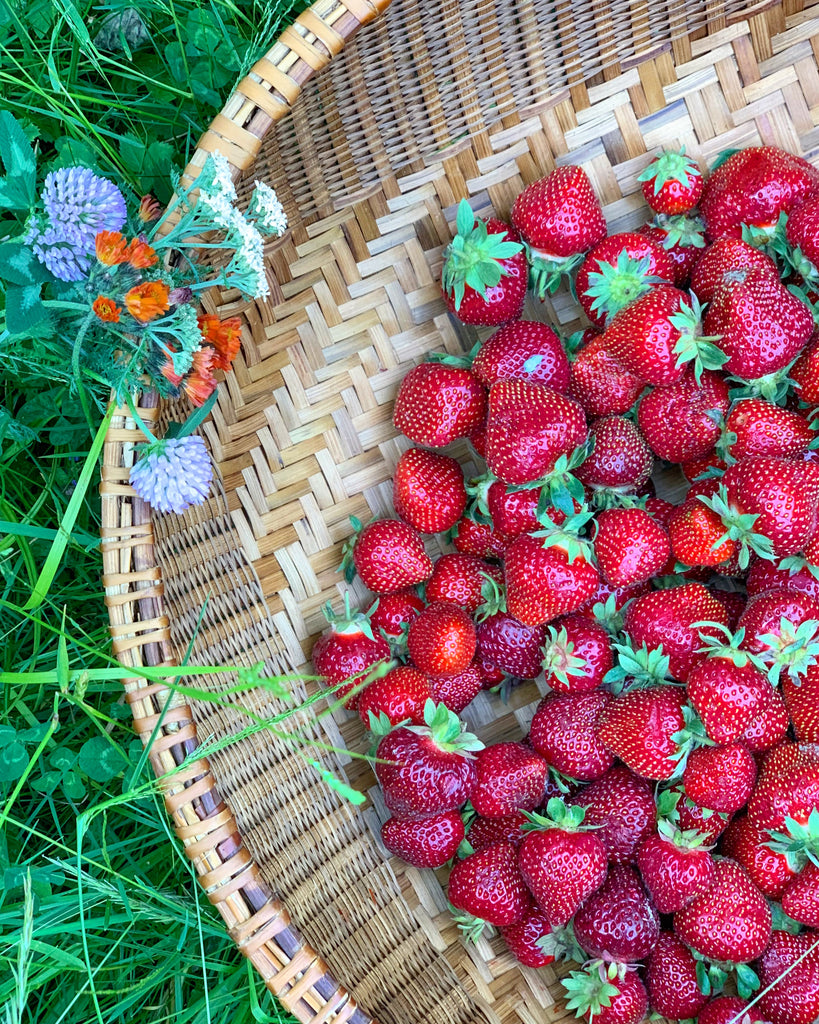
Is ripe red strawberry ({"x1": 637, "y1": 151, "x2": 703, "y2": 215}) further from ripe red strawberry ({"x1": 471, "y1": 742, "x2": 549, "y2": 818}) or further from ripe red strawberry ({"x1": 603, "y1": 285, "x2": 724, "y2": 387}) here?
ripe red strawberry ({"x1": 471, "y1": 742, "x2": 549, "y2": 818})

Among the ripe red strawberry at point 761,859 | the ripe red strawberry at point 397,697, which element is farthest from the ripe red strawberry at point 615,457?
the ripe red strawberry at point 761,859

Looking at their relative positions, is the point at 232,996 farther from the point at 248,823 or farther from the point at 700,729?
the point at 700,729

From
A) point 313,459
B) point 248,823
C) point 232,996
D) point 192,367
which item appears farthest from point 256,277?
point 232,996

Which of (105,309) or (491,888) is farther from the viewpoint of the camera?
(491,888)

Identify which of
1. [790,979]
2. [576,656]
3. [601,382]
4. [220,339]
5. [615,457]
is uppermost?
[220,339]

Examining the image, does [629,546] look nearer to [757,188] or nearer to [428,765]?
[428,765]

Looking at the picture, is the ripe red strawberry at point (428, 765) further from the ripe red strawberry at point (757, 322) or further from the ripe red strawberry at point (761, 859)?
the ripe red strawberry at point (757, 322)

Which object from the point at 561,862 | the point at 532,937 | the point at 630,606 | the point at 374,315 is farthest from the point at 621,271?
the point at 532,937
